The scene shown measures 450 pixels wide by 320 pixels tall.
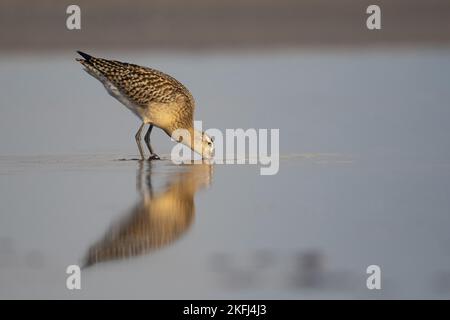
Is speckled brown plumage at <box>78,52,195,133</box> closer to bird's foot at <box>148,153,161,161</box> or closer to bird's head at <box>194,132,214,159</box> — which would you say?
bird's head at <box>194,132,214,159</box>

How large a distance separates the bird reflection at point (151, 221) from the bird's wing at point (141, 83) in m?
1.60

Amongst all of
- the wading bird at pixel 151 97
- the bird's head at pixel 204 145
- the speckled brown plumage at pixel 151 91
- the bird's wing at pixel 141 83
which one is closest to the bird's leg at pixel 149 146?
the wading bird at pixel 151 97

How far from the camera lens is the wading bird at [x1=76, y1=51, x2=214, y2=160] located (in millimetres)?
9617

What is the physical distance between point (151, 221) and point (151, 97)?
3.21 meters

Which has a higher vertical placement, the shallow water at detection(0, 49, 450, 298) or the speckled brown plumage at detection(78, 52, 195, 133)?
the speckled brown plumage at detection(78, 52, 195, 133)

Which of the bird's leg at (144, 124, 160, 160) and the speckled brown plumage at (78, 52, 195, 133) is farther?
the speckled brown plumage at (78, 52, 195, 133)

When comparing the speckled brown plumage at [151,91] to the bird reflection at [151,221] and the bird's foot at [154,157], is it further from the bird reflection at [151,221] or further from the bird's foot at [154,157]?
the bird reflection at [151,221]

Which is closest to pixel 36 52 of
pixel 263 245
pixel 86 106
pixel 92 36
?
pixel 92 36

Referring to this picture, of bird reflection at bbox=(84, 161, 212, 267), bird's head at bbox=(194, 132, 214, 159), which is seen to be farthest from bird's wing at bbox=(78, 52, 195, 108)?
bird reflection at bbox=(84, 161, 212, 267)

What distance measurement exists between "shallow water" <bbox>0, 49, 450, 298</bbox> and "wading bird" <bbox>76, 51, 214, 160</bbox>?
0.31 meters

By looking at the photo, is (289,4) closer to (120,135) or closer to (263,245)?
(120,135)

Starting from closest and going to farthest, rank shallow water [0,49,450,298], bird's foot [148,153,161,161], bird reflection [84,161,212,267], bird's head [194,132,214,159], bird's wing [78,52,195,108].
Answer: shallow water [0,49,450,298] → bird reflection [84,161,212,267] → bird's foot [148,153,161,161] → bird's head [194,132,214,159] → bird's wing [78,52,195,108]

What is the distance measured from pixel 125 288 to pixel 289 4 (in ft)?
30.5

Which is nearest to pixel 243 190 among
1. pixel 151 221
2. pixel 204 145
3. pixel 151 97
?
Result: pixel 151 221
